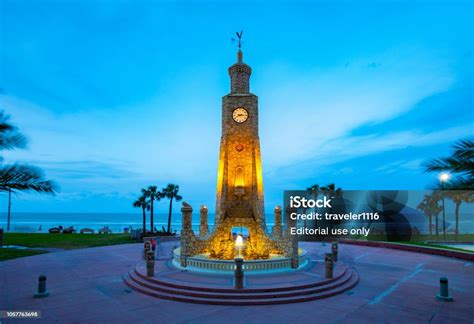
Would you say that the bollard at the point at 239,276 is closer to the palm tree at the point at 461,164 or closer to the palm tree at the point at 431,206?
the palm tree at the point at 461,164

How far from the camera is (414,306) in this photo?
34.2 feet

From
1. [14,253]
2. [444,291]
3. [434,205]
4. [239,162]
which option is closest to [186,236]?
[239,162]

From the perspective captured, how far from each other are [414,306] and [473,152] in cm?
600

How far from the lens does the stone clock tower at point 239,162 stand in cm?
1702

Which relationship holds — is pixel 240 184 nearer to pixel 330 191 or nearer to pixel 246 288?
pixel 246 288

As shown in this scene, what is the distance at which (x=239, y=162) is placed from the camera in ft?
57.1

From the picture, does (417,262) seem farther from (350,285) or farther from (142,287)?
(142,287)

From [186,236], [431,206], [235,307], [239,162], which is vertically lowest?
[235,307]

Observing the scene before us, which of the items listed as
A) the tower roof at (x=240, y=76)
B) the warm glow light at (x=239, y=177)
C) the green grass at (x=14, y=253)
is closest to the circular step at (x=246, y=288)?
the warm glow light at (x=239, y=177)

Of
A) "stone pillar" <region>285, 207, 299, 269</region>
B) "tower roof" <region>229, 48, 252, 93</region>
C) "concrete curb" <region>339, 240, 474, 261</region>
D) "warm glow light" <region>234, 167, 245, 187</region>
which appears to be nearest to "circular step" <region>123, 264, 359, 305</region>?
"stone pillar" <region>285, 207, 299, 269</region>

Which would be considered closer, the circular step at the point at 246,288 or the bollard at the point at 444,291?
the circular step at the point at 246,288

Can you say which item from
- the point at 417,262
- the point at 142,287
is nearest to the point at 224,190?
the point at 142,287

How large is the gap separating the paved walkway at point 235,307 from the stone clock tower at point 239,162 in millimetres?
6653

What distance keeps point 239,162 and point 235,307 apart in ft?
28.9
